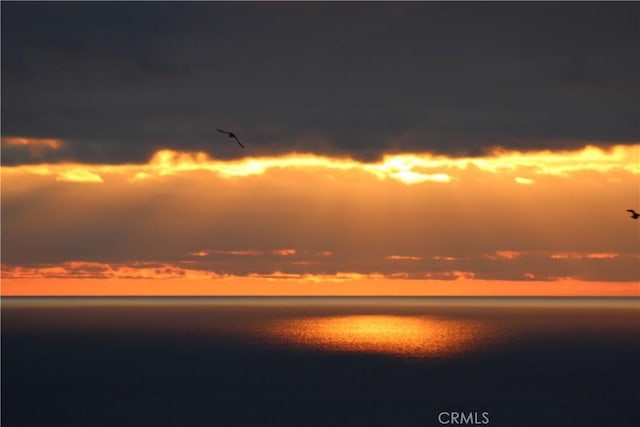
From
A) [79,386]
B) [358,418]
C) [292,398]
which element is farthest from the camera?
[79,386]

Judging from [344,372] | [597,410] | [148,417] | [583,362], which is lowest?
[148,417]

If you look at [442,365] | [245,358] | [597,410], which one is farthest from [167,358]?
[597,410]

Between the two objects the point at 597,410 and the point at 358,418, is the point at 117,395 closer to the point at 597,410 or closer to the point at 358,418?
the point at 358,418

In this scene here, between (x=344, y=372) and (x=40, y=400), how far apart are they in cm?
5029

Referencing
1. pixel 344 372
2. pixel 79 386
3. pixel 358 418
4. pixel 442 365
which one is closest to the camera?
pixel 358 418

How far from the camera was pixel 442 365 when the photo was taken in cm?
16662

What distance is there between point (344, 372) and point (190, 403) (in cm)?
3966

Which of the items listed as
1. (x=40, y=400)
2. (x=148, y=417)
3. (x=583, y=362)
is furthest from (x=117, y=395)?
(x=583, y=362)

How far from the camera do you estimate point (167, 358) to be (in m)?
180

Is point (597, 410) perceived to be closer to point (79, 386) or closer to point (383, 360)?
point (383, 360)

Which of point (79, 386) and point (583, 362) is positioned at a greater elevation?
point (583, 362)

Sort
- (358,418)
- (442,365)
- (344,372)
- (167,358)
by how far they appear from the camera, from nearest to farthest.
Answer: (358,418) < (344,372) < (442,365) < (167,358)

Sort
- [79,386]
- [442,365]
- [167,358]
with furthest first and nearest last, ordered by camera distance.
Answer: [167,358] → [442,365] → [79,386]

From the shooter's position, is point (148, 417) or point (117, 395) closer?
point (148, 417)
